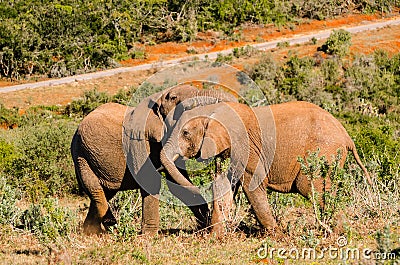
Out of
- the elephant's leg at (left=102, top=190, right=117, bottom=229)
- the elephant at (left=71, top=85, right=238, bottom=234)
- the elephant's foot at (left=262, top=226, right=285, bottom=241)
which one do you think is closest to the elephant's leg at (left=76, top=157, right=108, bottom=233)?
the elephant at (left=71, top=85, right=238, bottom=234)

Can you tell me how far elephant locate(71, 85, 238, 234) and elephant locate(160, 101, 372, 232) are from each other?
0.31 metres

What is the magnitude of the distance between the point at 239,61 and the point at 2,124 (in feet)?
51.7

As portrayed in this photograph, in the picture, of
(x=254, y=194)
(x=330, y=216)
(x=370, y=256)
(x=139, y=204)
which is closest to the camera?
(x=370, y=256)

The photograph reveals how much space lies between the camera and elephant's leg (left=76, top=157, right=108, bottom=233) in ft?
28.6

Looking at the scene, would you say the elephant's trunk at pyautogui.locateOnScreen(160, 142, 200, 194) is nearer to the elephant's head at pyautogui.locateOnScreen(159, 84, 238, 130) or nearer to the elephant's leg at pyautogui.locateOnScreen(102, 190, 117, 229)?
the elephant's head at pyautogui.locateOnScreen(159, 84, 238, 130)

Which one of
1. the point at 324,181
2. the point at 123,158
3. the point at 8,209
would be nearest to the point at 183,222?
the point at 123,158

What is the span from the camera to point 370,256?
240 inches

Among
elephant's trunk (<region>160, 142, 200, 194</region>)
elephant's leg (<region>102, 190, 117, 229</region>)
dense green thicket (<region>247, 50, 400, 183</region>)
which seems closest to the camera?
elephant's trunk (<region>160, 142, 200, 194</region>)

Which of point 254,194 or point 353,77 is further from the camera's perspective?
point 353,77

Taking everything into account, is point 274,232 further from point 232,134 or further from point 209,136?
point 209,136

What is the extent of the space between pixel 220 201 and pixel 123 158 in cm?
140

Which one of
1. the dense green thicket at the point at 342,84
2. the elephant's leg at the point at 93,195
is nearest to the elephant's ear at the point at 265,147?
the elephant's leg at the point at 93,195

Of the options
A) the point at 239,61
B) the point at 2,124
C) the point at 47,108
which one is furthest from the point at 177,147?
the point at 239,61

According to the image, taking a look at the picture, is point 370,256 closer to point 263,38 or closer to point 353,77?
point 353,77
